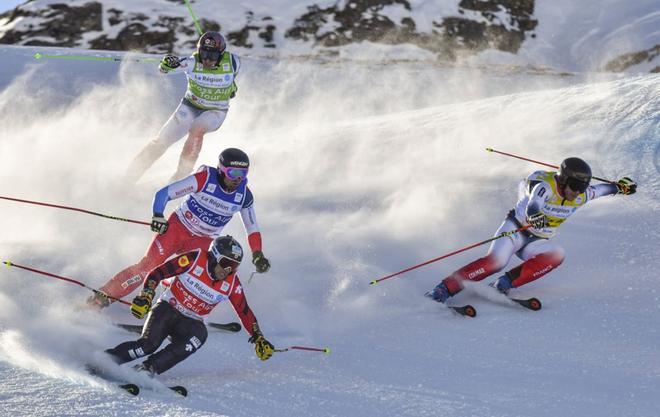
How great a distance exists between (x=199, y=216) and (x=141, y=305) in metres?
1.65

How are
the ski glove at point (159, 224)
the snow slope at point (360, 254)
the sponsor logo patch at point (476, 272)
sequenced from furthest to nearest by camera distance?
the sponsor logo patch at point (476, 272), the ski glove at point (159, 224), the snow slope at point (360, 254)

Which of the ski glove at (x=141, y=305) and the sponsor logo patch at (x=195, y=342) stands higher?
the ski glove at (x=141, y=305)

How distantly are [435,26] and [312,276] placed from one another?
19.1 meters

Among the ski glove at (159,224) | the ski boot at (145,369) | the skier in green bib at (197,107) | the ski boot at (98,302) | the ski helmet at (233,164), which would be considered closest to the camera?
the ski boot at (145,369)

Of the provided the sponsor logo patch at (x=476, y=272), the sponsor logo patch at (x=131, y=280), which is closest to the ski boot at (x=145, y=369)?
the sponsor logo patch at (x=131, y=280)

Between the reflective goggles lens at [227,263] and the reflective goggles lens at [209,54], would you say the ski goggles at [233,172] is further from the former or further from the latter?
the reflective goggles lens at [209,54]

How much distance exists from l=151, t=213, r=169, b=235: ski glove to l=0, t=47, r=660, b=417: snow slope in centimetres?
83

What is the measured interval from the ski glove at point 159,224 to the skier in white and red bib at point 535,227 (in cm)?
248

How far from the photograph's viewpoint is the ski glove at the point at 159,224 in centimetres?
623

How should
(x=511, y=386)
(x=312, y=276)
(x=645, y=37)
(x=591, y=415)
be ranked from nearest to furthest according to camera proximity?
(x=591, y=415) < (x=511, y=386) < (x=312, y=276) < (x=645, y=37)

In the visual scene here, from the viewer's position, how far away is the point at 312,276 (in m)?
7.84

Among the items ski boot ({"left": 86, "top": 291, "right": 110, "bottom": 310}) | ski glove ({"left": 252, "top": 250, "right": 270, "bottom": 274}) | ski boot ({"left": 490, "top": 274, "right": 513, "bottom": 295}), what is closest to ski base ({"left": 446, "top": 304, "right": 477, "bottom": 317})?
ski boot ({"left": 490, "top": 274, "right": 513, "bottom": 295})

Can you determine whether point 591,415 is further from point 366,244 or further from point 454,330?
point 366,244

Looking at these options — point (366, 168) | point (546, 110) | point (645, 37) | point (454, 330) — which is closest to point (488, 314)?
point (454, 330)
